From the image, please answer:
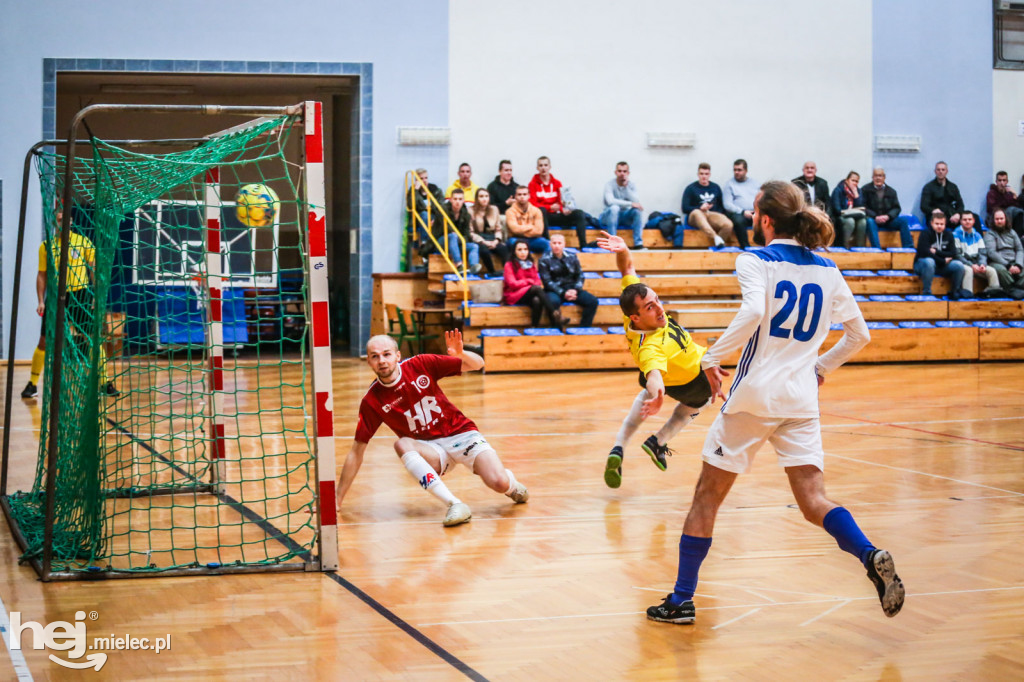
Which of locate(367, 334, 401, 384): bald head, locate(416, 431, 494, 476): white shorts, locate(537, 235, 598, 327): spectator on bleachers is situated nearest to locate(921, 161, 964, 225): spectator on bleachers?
locate(537, 235, 598, 327): spectator on bleachers

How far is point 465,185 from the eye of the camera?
16.5 m

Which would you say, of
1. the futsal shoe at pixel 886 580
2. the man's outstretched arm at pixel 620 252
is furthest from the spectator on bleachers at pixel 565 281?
the futsal shoe at pixel 886 580

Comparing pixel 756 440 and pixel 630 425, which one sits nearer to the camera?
pixel 756 440

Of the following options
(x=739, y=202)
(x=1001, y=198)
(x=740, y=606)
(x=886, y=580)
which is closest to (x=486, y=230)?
(x=739, y=202)

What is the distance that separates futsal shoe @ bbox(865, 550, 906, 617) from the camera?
347 cm

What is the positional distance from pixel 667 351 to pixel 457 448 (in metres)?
1.38

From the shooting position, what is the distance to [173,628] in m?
3.71

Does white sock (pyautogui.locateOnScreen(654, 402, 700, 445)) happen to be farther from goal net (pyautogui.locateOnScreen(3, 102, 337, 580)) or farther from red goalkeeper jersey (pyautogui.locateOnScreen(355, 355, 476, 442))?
goal net (pyautogui.locateOnScreen(3, 102, 337, 580))

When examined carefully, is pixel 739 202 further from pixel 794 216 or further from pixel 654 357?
pixel 794 216

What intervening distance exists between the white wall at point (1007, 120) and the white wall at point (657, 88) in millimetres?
2585

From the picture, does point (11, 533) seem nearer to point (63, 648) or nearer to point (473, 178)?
point (63, 648)

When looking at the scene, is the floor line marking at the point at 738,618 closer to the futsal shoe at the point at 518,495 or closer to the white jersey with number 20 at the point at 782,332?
the white jersey with number 20 at the point at 782,332

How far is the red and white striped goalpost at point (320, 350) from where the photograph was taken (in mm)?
4465

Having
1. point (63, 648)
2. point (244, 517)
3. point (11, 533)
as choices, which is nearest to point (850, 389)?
point (244, 517)
